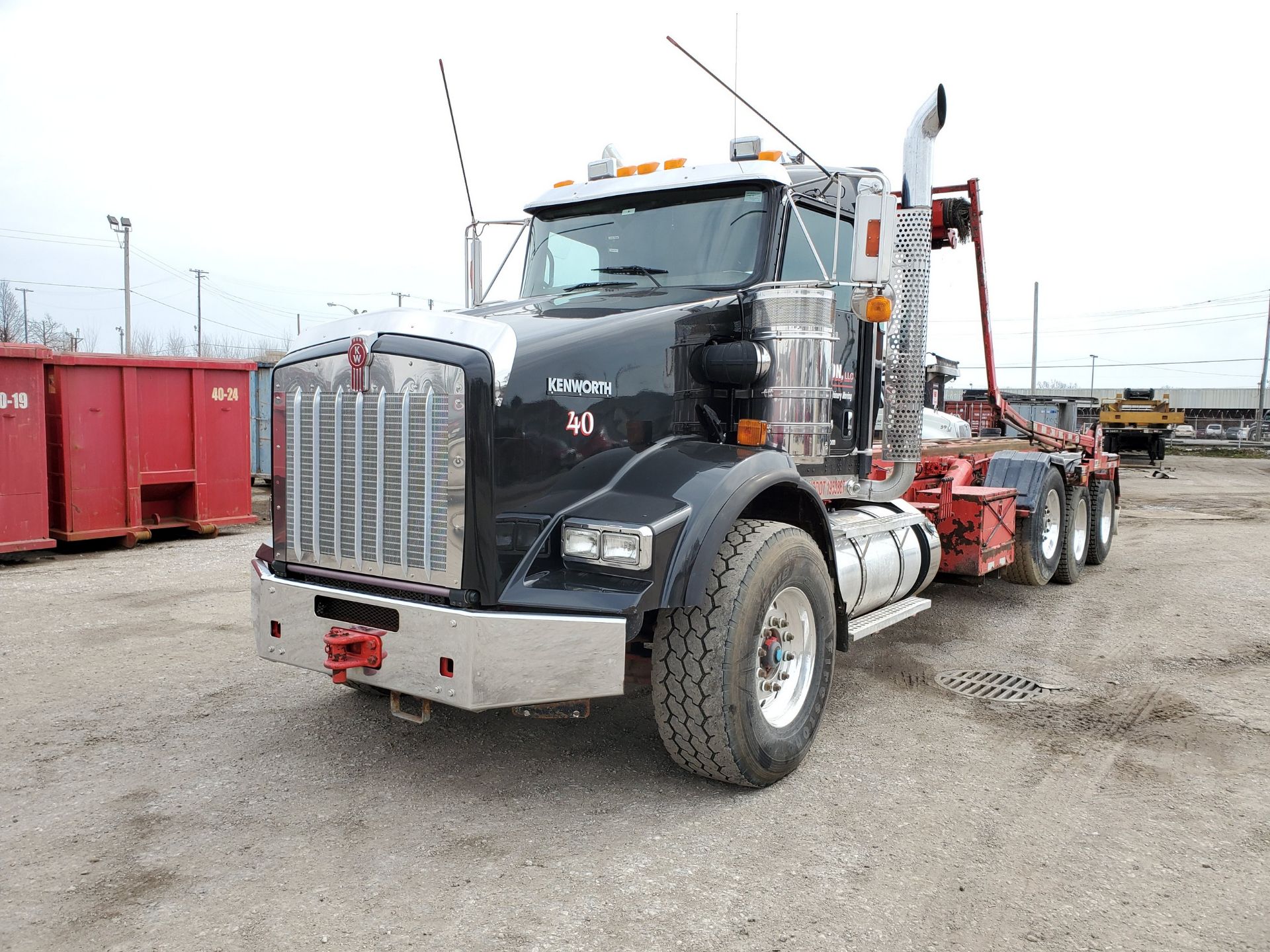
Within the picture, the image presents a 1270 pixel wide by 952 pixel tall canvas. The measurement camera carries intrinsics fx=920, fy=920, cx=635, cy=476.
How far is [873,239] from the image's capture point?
443 cm

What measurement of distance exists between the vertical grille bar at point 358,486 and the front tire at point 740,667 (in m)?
1.29

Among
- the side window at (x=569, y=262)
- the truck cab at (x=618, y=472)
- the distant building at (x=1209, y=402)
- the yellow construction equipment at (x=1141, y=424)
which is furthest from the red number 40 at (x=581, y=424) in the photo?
the distant building at (x=1209, y=402)

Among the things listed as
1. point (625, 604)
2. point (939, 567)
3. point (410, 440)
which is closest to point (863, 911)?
point (625, 604)

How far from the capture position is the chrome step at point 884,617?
4812 millimetres

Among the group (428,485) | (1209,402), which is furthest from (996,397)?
(1209,402)

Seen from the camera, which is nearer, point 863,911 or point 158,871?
point 863,911

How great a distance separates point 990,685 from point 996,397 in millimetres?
4462

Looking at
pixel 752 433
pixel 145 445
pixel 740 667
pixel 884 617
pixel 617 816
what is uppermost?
pixel 752 433

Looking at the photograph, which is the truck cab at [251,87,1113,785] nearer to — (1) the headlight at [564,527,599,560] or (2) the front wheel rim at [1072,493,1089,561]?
(1) the headlight at [564,527,599,560]

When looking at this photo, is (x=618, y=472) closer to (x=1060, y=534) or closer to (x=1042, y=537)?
(x=1042, y=537)

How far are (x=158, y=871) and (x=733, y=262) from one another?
11.7ft

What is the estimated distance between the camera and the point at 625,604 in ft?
11.3

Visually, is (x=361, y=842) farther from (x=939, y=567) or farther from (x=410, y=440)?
(x=939, y=567)

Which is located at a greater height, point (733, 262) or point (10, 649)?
point (733, 262)
